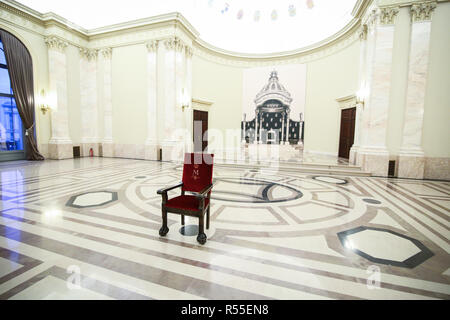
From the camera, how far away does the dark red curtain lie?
7918 millimetres

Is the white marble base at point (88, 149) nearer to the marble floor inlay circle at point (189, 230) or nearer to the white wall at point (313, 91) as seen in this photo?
the white wall at point (313, 91)

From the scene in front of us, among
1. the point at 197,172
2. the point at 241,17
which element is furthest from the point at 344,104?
the point at 197,172

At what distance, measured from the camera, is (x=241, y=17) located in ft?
37.0

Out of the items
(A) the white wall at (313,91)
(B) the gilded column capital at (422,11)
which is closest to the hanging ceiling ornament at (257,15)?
(A) the white wall at (313,91)

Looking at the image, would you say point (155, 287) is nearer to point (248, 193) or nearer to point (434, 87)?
point (248, 193)

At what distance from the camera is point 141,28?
9.20 m

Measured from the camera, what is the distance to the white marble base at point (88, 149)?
33.7ft

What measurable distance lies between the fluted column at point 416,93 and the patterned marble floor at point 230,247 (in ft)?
7.82

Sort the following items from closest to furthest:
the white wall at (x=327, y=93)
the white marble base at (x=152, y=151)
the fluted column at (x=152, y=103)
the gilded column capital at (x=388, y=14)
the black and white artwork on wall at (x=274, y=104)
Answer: the gilded column capital at (x=388, y=14)
the fluted column at (x=152, y=103)
the white marble base at (x=152, y=151)
the white wall at (x=327, y=93)
the black and white artwork on wall at (x=274, y=104)

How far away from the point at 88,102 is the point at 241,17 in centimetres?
889

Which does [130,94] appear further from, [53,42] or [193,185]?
[193,185]

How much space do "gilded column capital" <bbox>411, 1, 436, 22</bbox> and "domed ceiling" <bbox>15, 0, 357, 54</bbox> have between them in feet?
13.0
